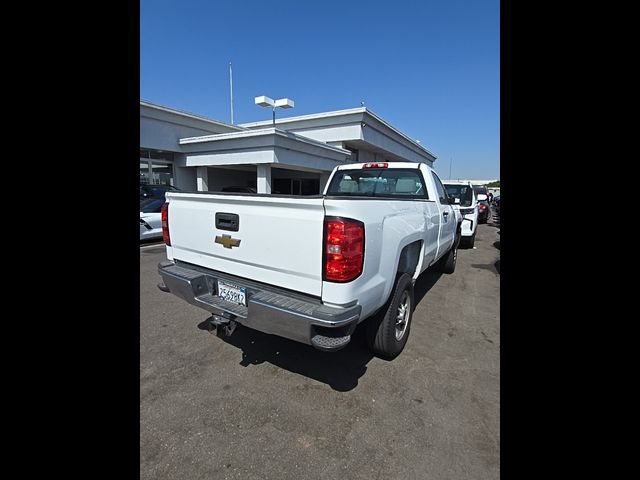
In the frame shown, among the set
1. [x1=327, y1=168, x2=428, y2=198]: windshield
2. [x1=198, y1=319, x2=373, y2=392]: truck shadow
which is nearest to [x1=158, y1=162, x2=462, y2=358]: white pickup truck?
[x1=198, y1=319, x2=373, y2=392]: truck shadow

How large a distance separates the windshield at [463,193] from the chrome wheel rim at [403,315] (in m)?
6.89

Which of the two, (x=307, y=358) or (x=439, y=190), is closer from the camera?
(x=307, y=358)

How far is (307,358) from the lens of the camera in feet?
10.4

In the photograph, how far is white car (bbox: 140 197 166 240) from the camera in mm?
9121

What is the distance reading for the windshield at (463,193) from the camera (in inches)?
371

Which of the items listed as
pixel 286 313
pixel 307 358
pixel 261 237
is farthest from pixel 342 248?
pixel 307 358

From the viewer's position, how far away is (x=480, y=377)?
290cm

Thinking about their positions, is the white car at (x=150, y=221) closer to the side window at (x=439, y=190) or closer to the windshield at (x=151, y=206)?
the windshield at (x=151, y=206)

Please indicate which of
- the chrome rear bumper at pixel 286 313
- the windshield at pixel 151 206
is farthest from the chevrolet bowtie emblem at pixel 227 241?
the windshield at pixel 151 206

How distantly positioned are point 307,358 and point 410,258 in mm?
1641

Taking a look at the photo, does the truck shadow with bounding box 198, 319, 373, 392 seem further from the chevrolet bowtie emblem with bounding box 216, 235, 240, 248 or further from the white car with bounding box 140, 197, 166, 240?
the white car with bounding box 140, 197, 166, 240

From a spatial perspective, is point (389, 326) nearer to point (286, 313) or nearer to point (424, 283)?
point (286, 313)

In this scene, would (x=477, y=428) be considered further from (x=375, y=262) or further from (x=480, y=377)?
(x=375, y=262)

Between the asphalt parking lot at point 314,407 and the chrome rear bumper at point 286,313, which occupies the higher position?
the chrome rear bumper at point 286,313
